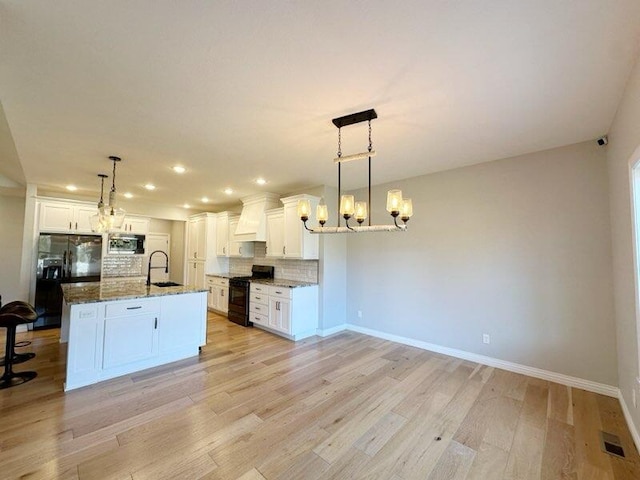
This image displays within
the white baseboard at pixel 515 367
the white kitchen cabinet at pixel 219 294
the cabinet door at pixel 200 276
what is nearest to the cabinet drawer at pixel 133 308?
the white kitchen cabinet at pixel 219 294

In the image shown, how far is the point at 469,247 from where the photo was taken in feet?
12.1

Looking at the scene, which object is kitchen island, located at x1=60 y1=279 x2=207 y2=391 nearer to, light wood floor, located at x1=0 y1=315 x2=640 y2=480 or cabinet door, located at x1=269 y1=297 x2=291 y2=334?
light wood floor, located at x1=0 y1=315 x2=640 y2=480

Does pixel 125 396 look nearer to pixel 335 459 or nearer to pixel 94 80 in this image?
pixel 335 459

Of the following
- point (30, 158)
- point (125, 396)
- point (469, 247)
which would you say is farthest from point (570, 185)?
point (30, 158)

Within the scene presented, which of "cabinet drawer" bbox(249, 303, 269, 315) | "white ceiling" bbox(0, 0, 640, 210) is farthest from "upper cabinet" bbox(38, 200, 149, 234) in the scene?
"cabinet drawer" bbox(249, 303, 269, 315)

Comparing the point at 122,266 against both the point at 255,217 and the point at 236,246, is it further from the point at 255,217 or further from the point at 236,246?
the point at 255,217

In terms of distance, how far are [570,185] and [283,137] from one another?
3.20m

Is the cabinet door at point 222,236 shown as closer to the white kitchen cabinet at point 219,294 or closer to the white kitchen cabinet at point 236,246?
the white kitchen cabinet at point 236,246

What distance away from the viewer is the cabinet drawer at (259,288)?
4871mm

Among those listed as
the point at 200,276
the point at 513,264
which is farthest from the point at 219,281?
the point at 513,264

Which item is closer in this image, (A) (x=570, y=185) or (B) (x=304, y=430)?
(B) (x=304, y=430)

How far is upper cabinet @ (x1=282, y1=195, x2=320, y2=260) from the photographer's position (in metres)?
4.61

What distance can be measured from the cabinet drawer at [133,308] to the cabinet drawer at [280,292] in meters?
1.80

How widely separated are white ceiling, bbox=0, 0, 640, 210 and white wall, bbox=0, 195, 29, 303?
11.1ft
